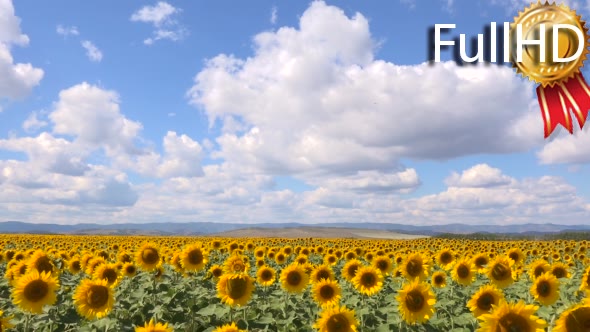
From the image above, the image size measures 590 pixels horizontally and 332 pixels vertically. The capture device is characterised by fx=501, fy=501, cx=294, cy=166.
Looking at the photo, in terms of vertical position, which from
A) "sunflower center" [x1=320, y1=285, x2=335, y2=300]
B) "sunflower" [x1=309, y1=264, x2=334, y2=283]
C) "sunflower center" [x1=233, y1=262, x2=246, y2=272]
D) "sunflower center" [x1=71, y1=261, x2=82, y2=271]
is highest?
"sunflower center" [x1=233, y1=262, x2=246, y2=272]

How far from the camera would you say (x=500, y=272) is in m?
10.1

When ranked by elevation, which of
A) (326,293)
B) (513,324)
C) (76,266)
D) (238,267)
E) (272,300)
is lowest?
(272,300)

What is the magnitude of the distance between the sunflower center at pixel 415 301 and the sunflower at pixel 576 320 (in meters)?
2.85

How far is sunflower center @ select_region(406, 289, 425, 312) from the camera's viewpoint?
753 cm

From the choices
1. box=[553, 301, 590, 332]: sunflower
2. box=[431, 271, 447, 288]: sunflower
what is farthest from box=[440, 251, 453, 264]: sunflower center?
box=[553, 301, 590, 332]: sunflower

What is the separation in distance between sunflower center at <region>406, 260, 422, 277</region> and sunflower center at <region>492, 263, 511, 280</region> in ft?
4.83

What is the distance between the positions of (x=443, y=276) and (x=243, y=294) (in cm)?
529

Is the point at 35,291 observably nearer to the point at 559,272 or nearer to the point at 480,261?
the point at 480,261

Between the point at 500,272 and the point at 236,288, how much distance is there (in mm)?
5513

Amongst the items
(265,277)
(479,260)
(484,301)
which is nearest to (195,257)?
(265,277)

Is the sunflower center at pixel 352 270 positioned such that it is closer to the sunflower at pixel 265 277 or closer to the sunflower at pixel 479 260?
the sunflower at pixel 265 277

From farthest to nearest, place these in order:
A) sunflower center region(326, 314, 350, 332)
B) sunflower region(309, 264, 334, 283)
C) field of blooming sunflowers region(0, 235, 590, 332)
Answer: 1. sunflower region(309, 264, 334, 283)
2. field of blooming sunflowers region(0, 235, 590, 332)
3. sunflower center region(326, 314, 350, 332)

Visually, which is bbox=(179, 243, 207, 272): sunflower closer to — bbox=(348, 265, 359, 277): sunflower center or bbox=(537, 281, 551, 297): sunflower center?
bbox=(348, 265, 359, 277): sunflower center

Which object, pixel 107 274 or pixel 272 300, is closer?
pixel 107 274
